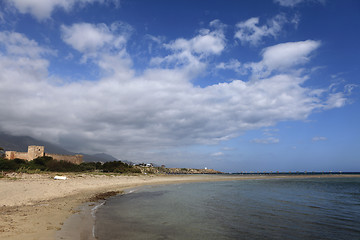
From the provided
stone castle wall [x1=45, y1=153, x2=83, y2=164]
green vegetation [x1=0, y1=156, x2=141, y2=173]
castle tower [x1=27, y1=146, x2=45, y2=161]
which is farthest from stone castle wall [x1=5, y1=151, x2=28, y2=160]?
green vegetation [x1=0, y1=156, x2=141, y2=173]

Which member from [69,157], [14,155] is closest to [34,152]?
[14,155]

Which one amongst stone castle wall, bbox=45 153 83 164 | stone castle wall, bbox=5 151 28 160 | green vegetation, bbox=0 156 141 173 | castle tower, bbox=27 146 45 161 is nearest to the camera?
green vegetation, bbox=0 156 141 173

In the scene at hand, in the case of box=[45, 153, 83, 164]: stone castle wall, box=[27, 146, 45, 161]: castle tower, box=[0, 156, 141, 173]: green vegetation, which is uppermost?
box=[27, 146, 45, 161]: castle tower

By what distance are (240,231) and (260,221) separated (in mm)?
2671

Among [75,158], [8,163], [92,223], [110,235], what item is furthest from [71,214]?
[75,158]

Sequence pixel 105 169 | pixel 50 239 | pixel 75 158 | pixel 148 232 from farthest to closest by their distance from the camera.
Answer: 1. pixel 75 158
2. pixel 105 169
3. pixel 148 232
4. pixel 50 239

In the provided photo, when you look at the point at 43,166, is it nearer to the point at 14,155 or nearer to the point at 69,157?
the point at 69,157

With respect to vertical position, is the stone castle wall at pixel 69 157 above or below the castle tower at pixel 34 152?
below

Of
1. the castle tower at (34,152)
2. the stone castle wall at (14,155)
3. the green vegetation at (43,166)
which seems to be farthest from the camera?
the castle tower at (34,152)

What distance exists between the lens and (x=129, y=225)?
430 inches

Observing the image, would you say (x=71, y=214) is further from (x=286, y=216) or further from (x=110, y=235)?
(x=286, y=216)

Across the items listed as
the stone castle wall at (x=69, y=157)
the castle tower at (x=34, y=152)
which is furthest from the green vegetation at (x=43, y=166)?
the castle tower at (x=34, y=152)

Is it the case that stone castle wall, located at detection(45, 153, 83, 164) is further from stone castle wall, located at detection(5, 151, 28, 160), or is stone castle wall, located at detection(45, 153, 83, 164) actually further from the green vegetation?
the green vegetation

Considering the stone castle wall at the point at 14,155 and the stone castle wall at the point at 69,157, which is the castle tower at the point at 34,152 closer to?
the stone castle wall at the point at 14,155
